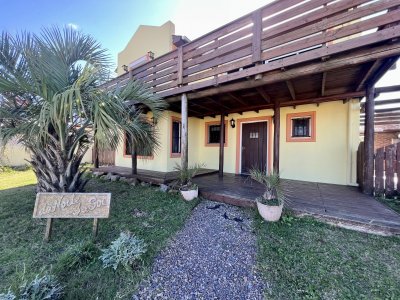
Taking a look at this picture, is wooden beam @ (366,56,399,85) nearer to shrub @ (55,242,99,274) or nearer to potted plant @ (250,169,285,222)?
potted plant @ (250,169,285,222)

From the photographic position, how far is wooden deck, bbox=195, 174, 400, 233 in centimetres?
273

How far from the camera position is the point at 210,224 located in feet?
10.2

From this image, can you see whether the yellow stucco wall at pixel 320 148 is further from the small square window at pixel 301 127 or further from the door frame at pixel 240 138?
the small square window at pixel 301 127

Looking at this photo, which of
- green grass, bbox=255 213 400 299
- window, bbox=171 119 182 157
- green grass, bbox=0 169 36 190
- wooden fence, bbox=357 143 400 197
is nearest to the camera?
green grass, bbox=255 213 400 299

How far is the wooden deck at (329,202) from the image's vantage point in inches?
108

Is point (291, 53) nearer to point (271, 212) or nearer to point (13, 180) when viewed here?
point (271, 212)

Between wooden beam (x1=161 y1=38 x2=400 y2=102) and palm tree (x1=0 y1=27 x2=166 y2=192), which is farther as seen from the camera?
palm tree (x1=0 y1=27 x2=166 y2=192)

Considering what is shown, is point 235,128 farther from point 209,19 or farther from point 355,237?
point 355,237

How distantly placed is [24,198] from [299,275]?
583 centimetres

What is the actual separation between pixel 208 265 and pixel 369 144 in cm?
439

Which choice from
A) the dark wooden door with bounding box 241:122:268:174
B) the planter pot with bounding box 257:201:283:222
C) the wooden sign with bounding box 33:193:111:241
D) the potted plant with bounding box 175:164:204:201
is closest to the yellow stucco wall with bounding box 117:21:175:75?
the dark wooden door with bounding box 241:122:268:174

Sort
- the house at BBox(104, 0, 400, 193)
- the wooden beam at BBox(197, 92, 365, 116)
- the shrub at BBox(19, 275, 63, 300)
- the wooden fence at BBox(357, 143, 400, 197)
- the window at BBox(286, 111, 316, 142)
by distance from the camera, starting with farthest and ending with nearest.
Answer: the window at BBox(286, 111, 316, 142), the wooden beam at BBox(197, 92, 365, 116), the wooden fence at BBox(357, 143, 400, 197), the house at BBox(104, 0, 400, 193), the shrub at BBox(19, 275, 63, 300)

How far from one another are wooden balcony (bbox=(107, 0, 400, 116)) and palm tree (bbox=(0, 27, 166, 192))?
150 centimetres

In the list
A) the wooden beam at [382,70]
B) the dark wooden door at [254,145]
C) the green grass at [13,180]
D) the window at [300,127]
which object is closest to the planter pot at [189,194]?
the dark wooden door at [254,145]
